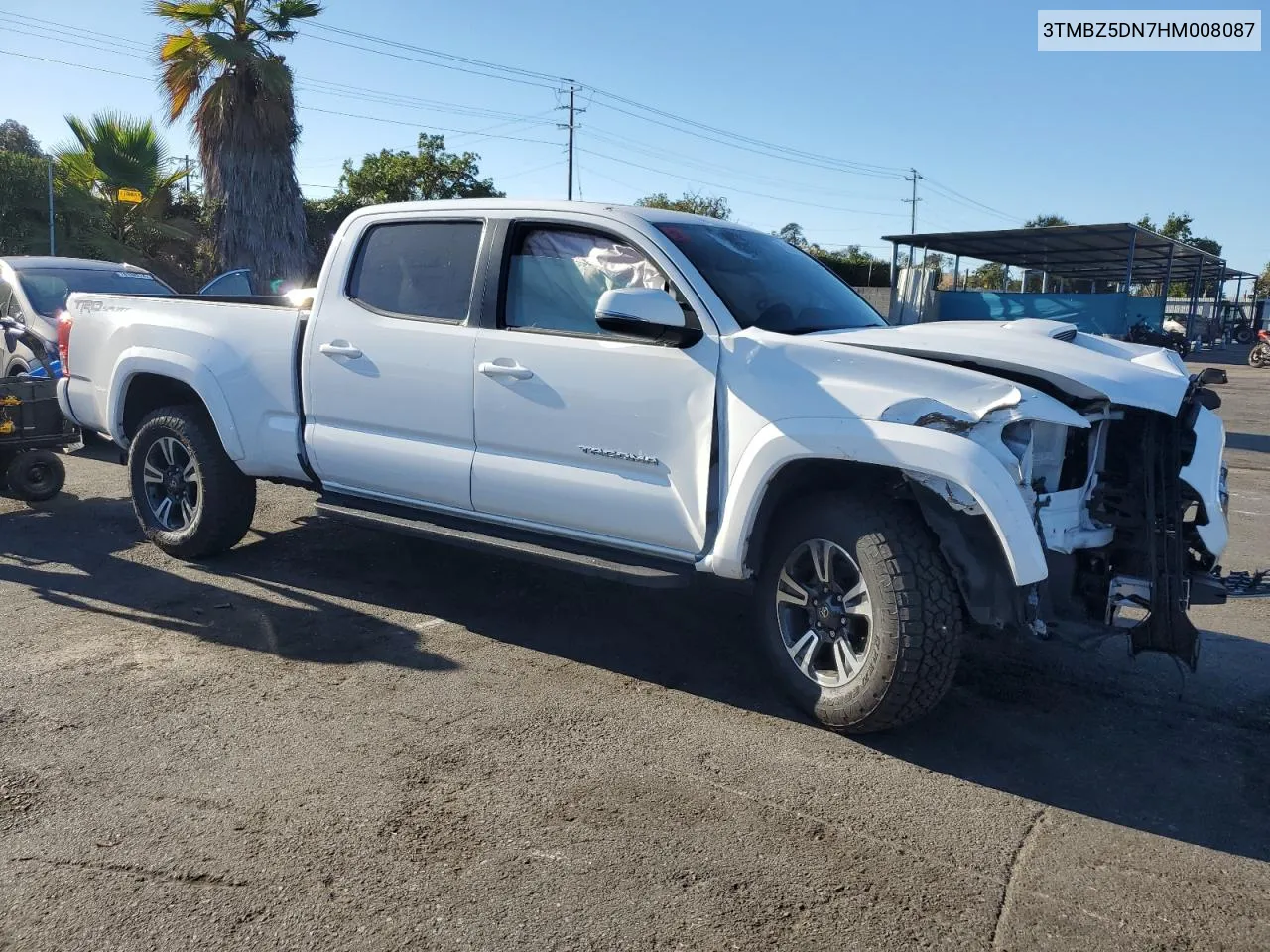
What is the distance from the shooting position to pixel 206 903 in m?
2.83

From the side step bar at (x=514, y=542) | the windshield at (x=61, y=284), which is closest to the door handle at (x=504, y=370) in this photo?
the side step bar at (x=514, y=542)

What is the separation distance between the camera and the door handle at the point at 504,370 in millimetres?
4605

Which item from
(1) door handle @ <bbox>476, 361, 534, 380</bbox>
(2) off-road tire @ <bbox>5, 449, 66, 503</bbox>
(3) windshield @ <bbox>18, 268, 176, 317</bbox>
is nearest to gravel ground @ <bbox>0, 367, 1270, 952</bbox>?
(1) door handle @ <bbox>476, 361, 534, 380</bbox>

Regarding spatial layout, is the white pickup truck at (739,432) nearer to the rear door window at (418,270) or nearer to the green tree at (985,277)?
the rear door window at (418,270)

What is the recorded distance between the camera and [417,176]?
37375mm

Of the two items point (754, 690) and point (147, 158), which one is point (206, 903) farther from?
point (147, 158)

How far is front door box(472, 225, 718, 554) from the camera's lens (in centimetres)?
423

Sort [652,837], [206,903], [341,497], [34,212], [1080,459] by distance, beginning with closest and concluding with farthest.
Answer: [206,903] < [652,837] < [1080,459] < [341,497] < [34,212]

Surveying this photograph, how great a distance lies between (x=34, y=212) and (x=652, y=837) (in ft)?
81.9

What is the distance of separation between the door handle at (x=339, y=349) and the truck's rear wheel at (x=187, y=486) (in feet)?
3.60

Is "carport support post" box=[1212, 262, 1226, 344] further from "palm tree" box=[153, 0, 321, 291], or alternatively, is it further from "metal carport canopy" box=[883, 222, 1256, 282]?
"palm tree" box=[153, 0, 321, 291]

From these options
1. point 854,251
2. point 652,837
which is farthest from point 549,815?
point 854,251

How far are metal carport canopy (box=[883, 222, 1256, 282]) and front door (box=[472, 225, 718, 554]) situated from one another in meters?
24.8

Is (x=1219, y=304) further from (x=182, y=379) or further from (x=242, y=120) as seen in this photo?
(x=182, y=379)
